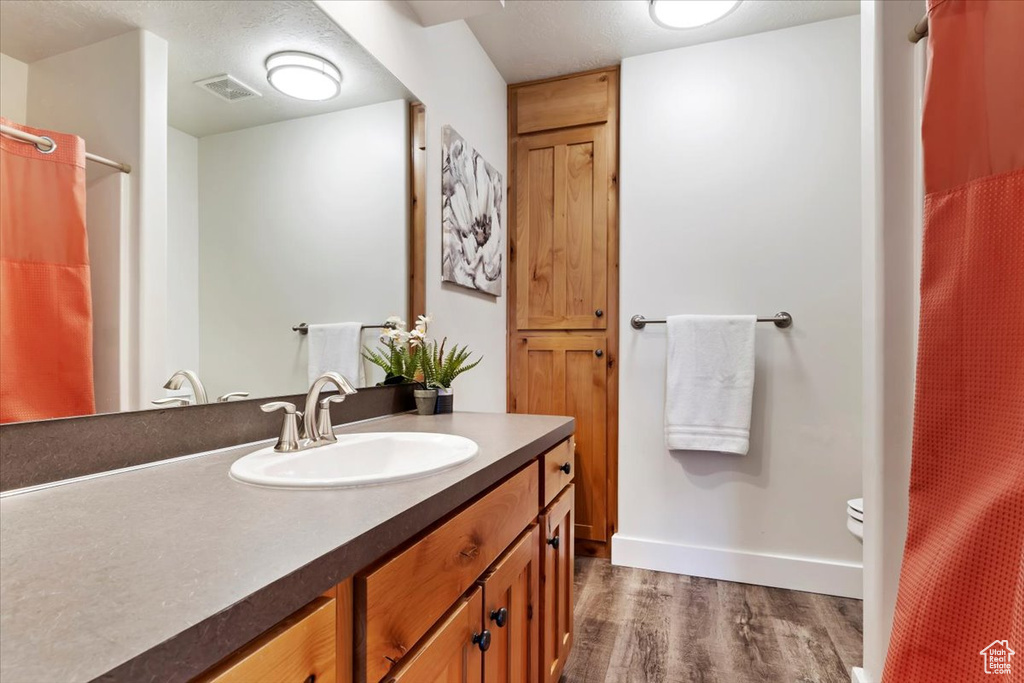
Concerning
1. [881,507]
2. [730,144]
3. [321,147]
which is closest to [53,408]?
[321,147]

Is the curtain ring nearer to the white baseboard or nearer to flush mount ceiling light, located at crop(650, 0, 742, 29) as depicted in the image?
flush mount ceiling light, located at crop(650, 0, 742, 29)

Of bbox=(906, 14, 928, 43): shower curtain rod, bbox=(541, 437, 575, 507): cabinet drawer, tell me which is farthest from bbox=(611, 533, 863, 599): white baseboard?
bbox=(906, 14, 928, 43): shower curtain rod

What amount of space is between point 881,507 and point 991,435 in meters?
0.53

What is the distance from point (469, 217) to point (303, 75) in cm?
91

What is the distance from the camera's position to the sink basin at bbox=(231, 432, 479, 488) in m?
0.75

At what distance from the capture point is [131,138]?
2.87 ft

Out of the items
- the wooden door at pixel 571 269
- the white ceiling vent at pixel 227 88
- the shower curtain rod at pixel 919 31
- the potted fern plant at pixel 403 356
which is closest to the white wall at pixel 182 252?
the white ceiling vent at pixel 227 88

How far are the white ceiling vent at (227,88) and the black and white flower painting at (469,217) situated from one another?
2.68ft

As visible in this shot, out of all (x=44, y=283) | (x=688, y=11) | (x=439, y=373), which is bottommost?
(x=439, y=373)

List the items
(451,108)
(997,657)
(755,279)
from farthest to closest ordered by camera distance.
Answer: (755,279)
(451,108)
(997,657)

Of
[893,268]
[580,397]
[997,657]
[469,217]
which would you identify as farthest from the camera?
[580,397]

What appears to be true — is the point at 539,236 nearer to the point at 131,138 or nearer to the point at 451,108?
the point at 451,108

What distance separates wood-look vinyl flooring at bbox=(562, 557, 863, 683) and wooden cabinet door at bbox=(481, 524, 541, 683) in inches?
20.0

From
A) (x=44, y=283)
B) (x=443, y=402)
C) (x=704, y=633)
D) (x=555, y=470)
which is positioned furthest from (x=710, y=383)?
(x=44, y=283)
